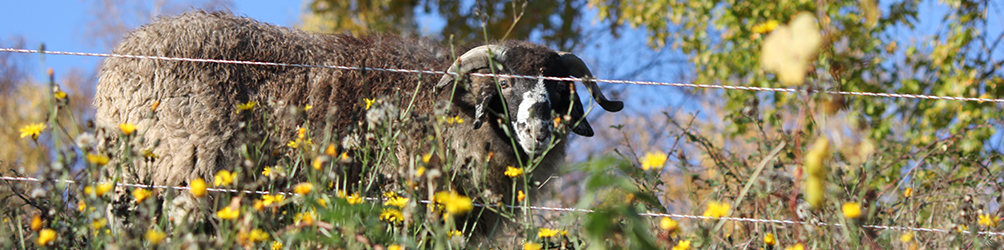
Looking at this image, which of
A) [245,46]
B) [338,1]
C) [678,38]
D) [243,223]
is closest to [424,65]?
[245,46]

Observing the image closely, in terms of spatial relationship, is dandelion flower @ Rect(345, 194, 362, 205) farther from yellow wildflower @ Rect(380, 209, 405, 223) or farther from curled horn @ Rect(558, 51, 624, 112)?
curled horn @ Rect(558, 51, 624, 112)

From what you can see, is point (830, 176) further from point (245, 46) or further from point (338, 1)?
point (338, 1)

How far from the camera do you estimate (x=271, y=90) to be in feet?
14.1

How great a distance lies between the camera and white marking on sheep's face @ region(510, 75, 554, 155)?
3.78 meters

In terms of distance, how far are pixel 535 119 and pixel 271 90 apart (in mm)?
1651

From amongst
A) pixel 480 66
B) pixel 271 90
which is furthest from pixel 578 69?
pixel 271 90

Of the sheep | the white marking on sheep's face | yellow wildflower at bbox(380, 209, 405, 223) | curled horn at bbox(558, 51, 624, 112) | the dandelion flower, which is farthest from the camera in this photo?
curled horn at bbox(558, 51, 624, 112)

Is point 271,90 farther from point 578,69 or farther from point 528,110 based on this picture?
point 578,69

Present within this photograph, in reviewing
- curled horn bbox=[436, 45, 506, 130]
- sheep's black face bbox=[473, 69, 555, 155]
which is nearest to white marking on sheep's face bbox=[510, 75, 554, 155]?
sheep's black face bbox=[473, 69, 555, 155]

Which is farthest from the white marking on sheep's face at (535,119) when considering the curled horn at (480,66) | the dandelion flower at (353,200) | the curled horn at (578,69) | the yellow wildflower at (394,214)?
the dandelion flower at (353,200)

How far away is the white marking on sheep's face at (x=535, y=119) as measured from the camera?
3779 millimetres

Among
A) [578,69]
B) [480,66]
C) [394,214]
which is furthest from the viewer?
[578,69]

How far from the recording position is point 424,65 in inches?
186

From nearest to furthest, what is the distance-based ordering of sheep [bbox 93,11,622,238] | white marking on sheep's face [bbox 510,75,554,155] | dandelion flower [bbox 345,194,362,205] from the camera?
dandelion flower [bbox 345,194,362,205] → white marking on sheep's face [bbox 510,75,554,155] → sheep [bbox 93,11,622,238]
